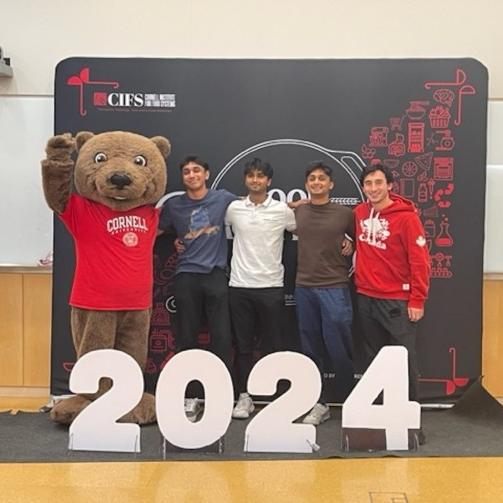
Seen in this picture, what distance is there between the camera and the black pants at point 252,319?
11.5 feet

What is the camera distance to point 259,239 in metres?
3.48

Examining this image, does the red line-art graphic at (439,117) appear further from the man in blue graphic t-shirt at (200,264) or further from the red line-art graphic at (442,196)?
the man in blue graphic t-shirt at (200,264)

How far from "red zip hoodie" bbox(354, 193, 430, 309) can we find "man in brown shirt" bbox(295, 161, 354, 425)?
0.36ft

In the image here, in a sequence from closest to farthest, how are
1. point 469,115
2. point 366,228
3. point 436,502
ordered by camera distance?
point 436,502 < point 366,228 < point 469,115

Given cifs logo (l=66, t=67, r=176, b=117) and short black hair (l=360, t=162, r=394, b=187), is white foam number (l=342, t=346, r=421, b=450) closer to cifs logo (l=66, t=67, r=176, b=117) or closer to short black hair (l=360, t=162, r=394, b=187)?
short black hair (l=360, t=162, r=394, b=187)

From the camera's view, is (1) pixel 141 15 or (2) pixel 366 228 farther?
(1) pixel 141 15

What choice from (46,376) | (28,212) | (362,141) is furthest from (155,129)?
(46,376)

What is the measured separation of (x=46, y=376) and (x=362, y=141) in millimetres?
2223

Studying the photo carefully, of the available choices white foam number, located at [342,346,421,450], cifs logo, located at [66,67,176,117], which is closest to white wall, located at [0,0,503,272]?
cifs logo, located at [66,67,176,117]

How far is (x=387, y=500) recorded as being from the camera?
255 cm

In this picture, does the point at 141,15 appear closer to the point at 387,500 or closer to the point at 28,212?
the point at 28,212

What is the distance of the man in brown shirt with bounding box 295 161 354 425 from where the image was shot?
345cm

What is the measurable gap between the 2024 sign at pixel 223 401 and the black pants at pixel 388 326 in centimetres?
37

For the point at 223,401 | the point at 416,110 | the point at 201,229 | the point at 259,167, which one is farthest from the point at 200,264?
the point at 416,110
